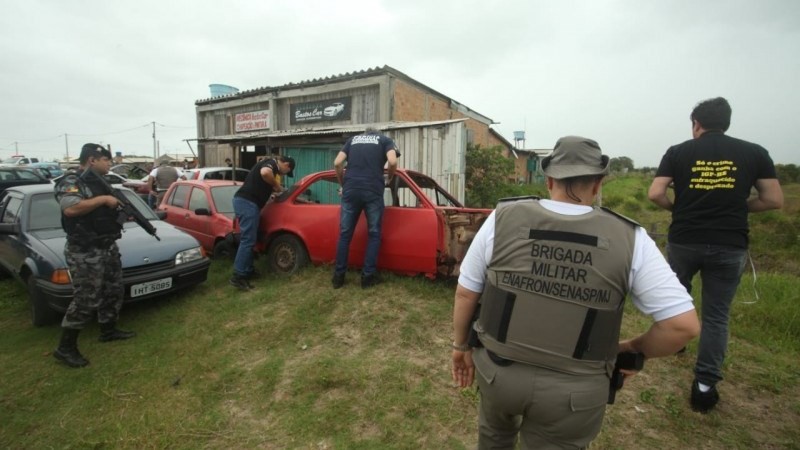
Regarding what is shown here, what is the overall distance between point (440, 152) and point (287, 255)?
196 inches

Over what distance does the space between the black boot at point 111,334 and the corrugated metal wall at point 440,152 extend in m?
6.51

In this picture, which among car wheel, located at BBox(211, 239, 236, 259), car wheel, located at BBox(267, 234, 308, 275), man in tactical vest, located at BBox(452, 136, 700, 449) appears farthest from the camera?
car wheel, located at BBox(211, 239, 236, 259)

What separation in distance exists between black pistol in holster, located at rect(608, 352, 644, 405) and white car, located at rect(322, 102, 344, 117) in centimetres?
1150

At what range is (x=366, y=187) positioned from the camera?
408 cm

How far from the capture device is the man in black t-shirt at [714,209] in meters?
2.48

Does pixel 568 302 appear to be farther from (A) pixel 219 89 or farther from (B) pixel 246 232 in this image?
(A) pixel 219 89

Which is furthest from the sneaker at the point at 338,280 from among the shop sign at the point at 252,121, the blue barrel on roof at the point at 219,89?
the blue barrel on roof at the point at 219,89

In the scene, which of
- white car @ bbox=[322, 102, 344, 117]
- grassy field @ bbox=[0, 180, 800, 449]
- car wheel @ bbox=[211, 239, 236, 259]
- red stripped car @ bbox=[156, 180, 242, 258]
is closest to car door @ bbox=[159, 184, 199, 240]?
red stripped car @ bbox=[156, 180, 242, 258]

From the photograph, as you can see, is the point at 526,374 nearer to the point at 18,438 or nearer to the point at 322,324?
the point at 322,324

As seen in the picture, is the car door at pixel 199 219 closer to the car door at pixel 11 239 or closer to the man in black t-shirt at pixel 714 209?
the car door at pixel 11 239

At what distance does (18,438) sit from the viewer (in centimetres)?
264

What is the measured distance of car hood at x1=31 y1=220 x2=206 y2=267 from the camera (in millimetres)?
4145

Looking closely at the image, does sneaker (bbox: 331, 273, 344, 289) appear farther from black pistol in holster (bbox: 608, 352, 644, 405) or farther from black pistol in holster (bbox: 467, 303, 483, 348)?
black pistol in holster (bbox: 608, 352, 644, 405)

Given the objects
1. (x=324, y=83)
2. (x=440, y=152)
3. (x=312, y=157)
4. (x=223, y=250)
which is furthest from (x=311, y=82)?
(x=223, y=250)
